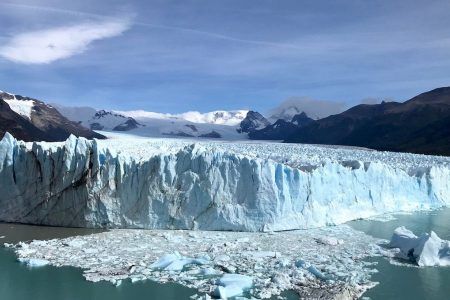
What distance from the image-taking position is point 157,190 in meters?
13.5

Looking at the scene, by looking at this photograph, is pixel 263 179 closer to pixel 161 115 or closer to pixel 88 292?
pixel 88 292

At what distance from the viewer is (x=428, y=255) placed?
34.8 ft

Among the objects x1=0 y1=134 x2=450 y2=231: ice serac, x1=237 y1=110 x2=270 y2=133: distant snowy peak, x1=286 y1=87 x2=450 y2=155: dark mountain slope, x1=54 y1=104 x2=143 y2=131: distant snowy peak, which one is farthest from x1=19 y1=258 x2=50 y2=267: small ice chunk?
x1=237 y1=110 x2=270 y2=133: distant snowy peak

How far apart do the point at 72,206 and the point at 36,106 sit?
183 feet

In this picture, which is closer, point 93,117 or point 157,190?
point 157,190

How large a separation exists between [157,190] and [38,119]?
172ft

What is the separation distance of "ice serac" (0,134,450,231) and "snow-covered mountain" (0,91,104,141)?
35.0 metres

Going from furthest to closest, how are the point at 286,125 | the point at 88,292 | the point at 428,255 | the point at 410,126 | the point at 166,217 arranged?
the point at 286,125, the point at 410,126, the point at 166,217, the point at 428,255, the point at 88,292

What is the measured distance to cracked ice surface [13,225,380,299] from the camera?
8.91 meters

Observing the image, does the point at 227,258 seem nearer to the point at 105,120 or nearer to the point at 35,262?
the point at 35,262

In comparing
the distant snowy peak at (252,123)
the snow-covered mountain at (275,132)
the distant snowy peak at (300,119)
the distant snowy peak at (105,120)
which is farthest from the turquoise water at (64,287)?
the distant snowy peak at (300,119)

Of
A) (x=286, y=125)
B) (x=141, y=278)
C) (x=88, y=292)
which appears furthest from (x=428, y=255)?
(x=286, y=125)

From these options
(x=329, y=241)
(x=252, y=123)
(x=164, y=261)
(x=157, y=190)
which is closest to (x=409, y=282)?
(x=329, y=241)

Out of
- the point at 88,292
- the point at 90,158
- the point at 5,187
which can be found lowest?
the point at 88,292
